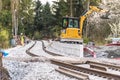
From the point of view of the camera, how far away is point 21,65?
604 inches

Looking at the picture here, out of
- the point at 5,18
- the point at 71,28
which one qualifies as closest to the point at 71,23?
the point at 71,28

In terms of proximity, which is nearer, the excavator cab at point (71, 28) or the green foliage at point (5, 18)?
the excavator cab at point (71, 28)

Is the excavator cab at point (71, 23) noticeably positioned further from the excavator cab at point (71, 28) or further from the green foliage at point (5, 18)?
the green foliage at point (5, 18)

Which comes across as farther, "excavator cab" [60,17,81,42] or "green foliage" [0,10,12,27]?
"green foliage" [0,10,12,27]

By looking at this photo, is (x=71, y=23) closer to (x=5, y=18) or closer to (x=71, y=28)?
(x=71, y=28)

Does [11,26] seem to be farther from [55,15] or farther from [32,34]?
[32,34]

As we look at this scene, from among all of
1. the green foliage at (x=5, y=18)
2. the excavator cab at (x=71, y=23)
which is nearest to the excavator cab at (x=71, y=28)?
the excavator cab at (x=71, y=23)

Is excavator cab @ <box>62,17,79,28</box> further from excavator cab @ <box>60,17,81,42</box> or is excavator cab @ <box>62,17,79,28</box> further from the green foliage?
the green foliage

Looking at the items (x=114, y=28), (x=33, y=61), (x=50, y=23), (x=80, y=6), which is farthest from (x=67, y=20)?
(x=50, y=23)

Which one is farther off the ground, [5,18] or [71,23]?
[5,18]

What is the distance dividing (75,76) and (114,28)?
38.3 m

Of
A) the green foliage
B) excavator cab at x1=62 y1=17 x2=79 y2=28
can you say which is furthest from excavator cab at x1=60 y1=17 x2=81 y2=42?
the green foliage

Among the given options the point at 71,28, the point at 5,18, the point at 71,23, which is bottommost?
the point at 71,28

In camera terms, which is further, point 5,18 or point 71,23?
point 5,18
